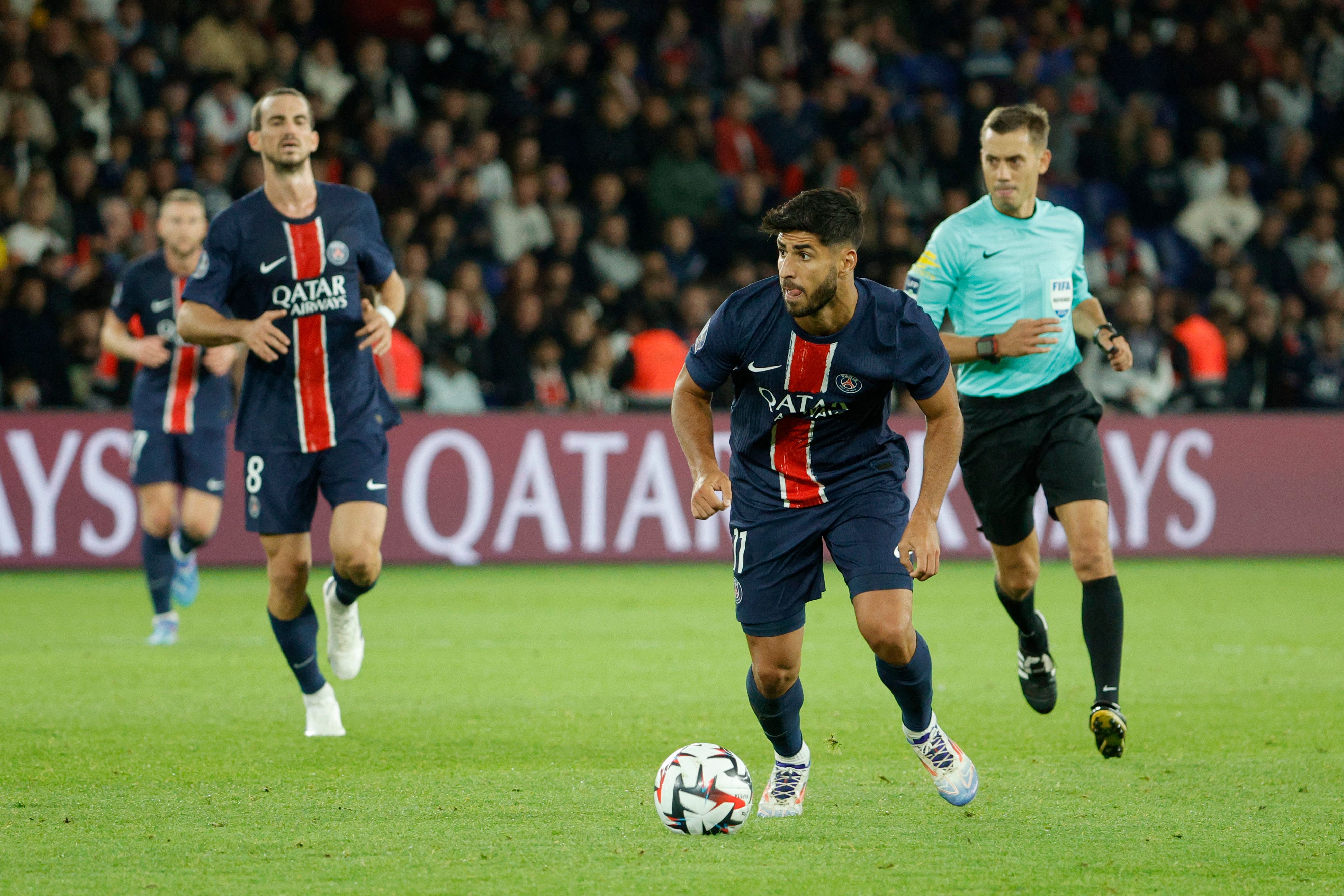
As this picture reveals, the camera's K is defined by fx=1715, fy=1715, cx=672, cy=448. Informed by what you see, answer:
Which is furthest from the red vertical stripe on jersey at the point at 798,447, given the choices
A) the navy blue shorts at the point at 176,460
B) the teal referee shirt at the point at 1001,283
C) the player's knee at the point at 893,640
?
the navy blue shorts at the point at 176,460

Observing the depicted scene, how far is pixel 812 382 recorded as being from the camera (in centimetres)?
501

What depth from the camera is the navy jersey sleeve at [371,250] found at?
6.65 metres

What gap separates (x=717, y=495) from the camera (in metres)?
4.69

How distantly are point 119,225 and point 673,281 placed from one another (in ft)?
15.5

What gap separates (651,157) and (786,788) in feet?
38.8

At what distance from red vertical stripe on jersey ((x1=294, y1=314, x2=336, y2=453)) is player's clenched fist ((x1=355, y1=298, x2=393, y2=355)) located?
17cm

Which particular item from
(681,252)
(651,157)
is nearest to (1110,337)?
(681,252)

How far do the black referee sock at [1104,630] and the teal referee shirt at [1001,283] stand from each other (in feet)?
2.70

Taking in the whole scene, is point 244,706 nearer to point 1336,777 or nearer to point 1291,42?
point 1336,777

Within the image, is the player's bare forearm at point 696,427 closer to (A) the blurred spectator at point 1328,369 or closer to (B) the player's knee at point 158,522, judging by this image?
(B) the player's knee at point 158,522

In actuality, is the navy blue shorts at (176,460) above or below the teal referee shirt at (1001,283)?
below

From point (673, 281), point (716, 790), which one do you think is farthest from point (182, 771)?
point (673, 281)

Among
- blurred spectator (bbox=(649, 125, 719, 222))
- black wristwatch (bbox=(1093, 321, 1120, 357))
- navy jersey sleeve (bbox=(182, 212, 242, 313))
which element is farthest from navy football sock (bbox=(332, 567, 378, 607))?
blurred spectator (bbox=(649, 125, 719, 222))

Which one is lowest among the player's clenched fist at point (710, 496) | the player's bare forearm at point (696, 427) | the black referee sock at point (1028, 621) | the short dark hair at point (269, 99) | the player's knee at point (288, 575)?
the black referee sock at point (1028, 621)
